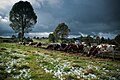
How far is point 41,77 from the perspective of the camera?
15719 mm

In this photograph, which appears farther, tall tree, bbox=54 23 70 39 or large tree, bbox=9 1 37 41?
tall tree, bbox=54 23 70 39

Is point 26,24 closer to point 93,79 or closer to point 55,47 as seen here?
point 55,47

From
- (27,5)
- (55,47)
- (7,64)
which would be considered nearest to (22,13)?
(27,5)

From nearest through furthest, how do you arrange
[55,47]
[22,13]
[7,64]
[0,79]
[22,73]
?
[0,79] < [22,73] < [7,64] < [55,47] < [22,13]

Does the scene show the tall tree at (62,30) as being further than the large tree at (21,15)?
Yes

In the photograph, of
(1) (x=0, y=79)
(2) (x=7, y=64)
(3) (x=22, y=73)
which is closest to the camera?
(1) (x=0, y=79)

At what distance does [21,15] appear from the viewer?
279ft

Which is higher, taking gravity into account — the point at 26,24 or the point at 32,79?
the point at 26,24

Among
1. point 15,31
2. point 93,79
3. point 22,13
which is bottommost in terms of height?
point 93,79

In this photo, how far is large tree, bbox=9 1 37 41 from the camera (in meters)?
84.8

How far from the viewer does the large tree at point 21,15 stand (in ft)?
278

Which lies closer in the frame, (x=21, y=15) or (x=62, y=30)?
(x=21, y=15)

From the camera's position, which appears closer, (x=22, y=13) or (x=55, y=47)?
(x=55, y=47)

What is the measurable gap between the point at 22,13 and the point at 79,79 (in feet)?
242
